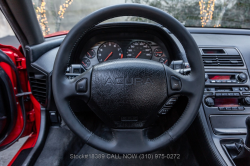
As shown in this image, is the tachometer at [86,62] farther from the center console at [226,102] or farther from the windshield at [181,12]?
the center console at [226,102]

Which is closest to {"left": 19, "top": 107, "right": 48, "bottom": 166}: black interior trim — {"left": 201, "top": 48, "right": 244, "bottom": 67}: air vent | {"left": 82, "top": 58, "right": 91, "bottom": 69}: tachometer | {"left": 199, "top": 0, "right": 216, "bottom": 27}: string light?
{"left": 82, "top": 58, "right": 91, "bottom": 69}: tachometer

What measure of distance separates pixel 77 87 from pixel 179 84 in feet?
1.53

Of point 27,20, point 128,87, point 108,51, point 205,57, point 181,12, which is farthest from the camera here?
point 108,51

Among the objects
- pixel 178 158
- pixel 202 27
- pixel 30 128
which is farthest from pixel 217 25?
pixel 30 128

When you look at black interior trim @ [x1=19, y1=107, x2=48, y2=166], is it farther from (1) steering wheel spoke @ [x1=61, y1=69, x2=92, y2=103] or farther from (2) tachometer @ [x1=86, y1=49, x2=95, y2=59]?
(1) steering wheel spoke @ [x1=61, y1=69, x2=92, y2=103]

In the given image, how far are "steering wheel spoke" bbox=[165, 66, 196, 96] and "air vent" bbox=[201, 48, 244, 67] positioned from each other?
0.62 meters

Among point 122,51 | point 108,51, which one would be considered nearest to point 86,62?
point 108,51

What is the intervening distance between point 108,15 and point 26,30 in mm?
840

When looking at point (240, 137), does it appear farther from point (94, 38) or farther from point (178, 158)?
point (94, 38)

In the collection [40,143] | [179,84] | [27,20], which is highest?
[27,20]

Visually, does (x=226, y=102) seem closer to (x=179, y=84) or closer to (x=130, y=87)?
(x=179, y=84)

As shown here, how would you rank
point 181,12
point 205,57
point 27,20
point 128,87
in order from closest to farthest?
point 128,87 → point 27,20 → point 205,57 → point 181,12

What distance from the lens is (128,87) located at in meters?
0.85

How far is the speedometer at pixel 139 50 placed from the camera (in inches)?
66.3
